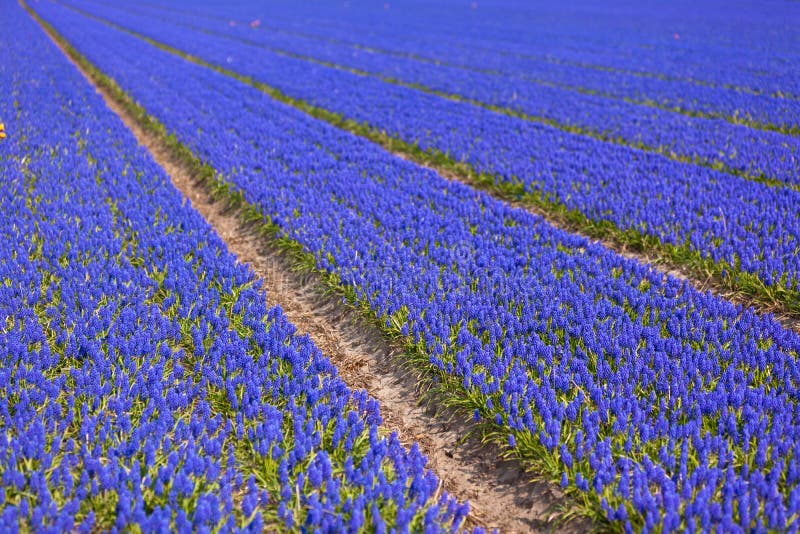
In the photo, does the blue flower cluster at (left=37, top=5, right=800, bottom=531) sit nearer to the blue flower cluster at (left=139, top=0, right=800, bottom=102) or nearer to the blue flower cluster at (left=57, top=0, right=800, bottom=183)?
the blue flower cluster at (left=57, top=0, right=800, bottom=183)

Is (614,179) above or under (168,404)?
above

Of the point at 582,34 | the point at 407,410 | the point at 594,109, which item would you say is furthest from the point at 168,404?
the point at 582,34

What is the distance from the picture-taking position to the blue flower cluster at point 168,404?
3.97 meters

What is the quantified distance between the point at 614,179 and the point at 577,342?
18.2 ft

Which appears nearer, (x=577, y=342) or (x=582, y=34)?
(x=577, y=342)

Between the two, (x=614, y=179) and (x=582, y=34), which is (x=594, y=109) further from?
(x=582, y=34)

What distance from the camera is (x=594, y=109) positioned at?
1622cm

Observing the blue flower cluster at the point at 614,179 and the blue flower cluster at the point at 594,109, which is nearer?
the blue flower cluster at the point at 614,179

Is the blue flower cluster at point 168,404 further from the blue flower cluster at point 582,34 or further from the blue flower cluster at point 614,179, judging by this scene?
the blue flower cluster at point 582,34

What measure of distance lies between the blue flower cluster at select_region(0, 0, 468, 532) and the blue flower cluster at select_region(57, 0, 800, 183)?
9.29m

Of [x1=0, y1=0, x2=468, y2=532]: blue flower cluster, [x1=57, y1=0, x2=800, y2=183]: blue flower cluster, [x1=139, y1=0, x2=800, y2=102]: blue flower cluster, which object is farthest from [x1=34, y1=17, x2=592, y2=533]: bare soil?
[x1=139, y1=0, x2=800, y2=102]: blue flower cluster

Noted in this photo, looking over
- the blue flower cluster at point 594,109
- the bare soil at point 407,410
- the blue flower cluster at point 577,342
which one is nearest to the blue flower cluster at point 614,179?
the blue flower cluster at point 594,109

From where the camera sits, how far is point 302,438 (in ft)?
15.0

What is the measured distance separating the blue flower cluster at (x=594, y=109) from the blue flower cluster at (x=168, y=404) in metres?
9.29
